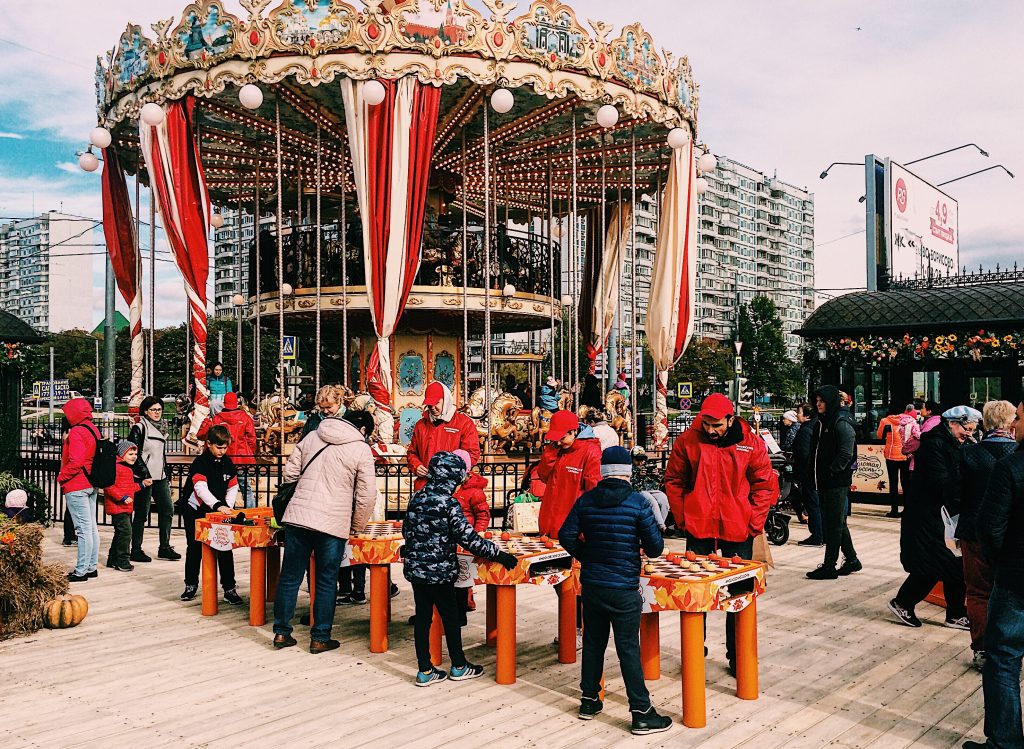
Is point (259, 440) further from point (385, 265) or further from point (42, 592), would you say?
point (42, 592)

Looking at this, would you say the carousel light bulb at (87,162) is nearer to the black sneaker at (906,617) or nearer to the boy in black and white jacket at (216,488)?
the boy in black and white jacket at (216,488)

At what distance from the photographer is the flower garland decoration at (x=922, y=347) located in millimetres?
14398

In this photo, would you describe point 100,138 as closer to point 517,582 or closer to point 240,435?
point 240,435

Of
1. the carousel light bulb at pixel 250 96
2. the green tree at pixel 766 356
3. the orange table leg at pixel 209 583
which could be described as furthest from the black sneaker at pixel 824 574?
the green tree at pixel 766 356

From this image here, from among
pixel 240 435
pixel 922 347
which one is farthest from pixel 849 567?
pixel 240 435

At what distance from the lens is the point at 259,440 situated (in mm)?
15469

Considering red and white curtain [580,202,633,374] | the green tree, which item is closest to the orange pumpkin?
red and white curtain [580,202,633,374]

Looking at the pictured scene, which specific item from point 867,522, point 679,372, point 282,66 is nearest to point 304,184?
point 282,66

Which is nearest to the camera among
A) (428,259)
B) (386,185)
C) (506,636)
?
(506,636)

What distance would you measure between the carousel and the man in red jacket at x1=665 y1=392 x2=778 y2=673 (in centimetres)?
773

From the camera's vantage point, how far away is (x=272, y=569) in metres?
7.68

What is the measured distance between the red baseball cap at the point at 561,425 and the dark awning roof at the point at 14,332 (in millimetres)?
11447

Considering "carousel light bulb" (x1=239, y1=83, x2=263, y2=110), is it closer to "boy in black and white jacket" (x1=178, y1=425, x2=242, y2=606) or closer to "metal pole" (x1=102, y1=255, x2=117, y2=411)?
"boy in black and white jacket" (x1=178, y1=425, x2=242, y2=606)

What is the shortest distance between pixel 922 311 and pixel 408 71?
9580 millimetres
